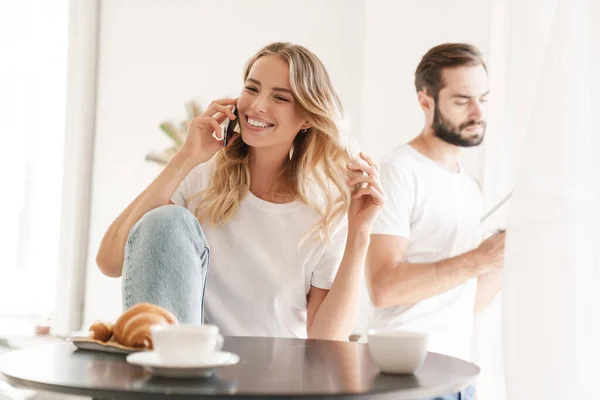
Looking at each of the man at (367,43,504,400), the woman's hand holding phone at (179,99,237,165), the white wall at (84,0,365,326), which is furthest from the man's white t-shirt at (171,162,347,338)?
the white wall at (84,0,365,326)

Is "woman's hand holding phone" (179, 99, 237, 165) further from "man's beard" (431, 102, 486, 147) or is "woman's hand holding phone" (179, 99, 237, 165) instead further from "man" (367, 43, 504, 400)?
"man's beard" (431, 102, 486, 147)

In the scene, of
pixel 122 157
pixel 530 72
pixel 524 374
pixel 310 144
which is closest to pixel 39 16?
pixel 122 157

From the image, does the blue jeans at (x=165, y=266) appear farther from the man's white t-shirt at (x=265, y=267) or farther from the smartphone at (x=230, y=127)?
the smartphone at (x=230, y=127)

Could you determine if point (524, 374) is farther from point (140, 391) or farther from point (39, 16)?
point (39, 16)

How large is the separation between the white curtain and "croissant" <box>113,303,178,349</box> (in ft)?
2.34

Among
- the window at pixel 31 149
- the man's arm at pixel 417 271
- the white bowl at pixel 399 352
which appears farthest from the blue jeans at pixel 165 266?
the window at pixel 31 149

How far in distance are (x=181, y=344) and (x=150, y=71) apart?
3655 millimetres

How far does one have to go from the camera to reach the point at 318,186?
1.98 m

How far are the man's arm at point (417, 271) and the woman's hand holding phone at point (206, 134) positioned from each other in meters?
0.51

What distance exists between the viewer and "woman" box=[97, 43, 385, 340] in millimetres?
1796

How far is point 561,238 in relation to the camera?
A: 1441mm

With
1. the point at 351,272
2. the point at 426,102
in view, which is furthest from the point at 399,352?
the point at 426,102

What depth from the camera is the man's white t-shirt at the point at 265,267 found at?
182cm

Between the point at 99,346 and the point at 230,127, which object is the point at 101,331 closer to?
the point at 99,346
